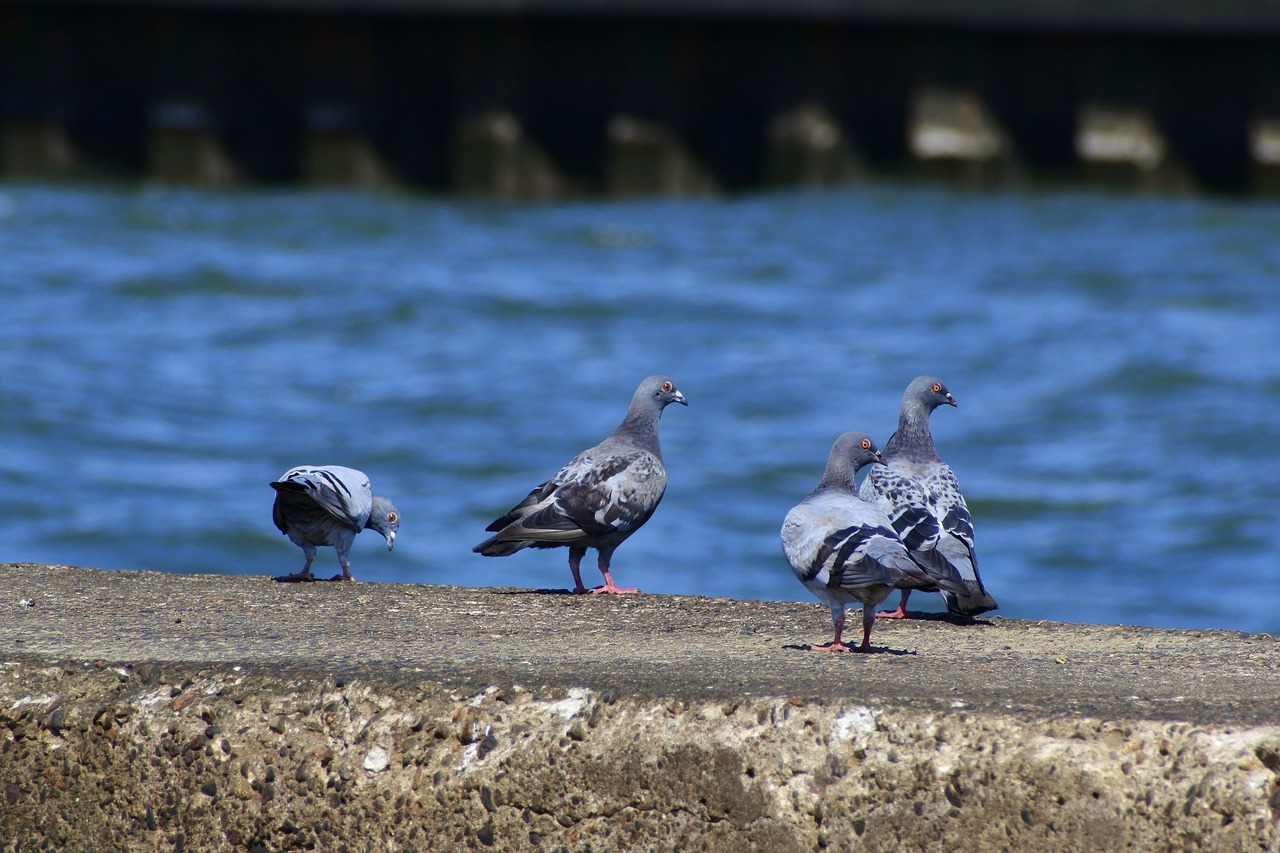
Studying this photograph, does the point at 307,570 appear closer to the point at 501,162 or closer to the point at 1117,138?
the point at 501,162

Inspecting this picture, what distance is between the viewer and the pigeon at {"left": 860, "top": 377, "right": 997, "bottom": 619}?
5883mm

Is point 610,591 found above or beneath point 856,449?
beneath

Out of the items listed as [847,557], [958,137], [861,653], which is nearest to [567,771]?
[847,557]

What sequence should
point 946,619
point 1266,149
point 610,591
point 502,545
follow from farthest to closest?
1. point 1266,149
2. point 610,591
3. point 502,545
4. point 946,619

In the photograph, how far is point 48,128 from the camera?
29875 millimetres

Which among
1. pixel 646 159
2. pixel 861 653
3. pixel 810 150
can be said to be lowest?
pixel 861 653

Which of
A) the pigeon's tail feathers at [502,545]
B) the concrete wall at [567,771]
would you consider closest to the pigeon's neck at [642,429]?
the pigeon's tail feathers at [502,545]

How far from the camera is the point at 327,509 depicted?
6.43 m

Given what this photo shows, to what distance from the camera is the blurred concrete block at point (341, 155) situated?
28641mm

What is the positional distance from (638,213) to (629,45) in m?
2.80

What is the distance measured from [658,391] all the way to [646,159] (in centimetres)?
2077

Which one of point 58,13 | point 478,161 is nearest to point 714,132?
point 478,161

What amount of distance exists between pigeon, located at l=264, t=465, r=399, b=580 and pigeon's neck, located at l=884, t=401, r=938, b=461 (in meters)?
2.19

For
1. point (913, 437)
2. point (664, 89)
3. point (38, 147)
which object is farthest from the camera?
point (38, 147)
